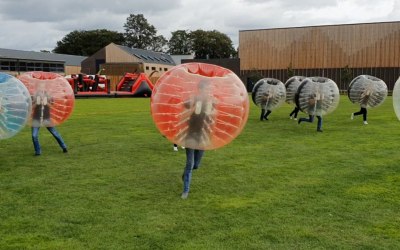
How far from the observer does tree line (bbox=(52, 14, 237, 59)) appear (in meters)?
85.2

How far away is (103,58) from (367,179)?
2222 inches

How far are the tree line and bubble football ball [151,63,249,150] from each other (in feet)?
245

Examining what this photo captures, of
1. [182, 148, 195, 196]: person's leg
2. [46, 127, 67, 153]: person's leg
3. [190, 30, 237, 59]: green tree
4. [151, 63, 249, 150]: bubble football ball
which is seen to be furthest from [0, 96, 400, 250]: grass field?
[190, 30, 237, 59]: green tree

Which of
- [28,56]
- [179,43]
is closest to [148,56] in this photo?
[28,56]

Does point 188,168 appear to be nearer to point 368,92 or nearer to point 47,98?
point 47,98

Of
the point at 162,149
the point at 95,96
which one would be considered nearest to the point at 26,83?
the point at 162,149

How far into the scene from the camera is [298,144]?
10.9 meters

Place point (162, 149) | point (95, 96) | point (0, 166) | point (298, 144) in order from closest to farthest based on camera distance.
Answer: point (0, 166) < point (162, 149) < point (298, 144) < point (95, 96)

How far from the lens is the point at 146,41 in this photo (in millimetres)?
99312

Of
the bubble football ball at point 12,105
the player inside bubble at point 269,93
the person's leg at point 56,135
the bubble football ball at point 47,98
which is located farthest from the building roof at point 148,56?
the bubble football ball at point 12,105

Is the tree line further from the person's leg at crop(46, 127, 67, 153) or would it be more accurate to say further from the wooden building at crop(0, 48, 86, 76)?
the person's leg at crop(46, 127, 67, 153)

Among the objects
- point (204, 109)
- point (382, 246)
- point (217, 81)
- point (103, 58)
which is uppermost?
point (103, 58)

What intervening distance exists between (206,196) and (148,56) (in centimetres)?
5730

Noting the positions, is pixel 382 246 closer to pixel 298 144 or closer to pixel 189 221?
pixel 189 221
